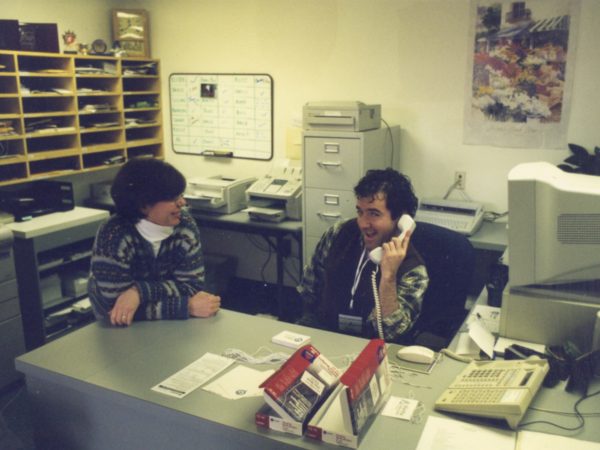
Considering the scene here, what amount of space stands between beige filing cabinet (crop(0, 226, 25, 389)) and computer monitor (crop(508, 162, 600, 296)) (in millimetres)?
2363

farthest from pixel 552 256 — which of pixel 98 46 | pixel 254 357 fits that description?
pixel 98 46

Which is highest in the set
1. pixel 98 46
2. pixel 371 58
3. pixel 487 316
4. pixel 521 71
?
pixel 98 46

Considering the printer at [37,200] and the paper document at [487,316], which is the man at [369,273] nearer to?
the paper document at [487,316]

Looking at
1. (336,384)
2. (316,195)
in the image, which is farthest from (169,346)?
(316,195)

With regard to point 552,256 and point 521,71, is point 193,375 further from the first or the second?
point 521,71

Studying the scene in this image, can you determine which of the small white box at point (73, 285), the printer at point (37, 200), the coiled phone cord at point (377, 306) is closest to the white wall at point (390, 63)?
the printer at point (37, 200)

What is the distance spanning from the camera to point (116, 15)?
415cm

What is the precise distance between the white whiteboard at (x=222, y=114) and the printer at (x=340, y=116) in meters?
0.81

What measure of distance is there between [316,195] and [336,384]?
83.7 inches

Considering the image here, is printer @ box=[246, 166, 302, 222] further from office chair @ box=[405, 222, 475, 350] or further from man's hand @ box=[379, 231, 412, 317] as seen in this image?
man's hand @ box=[379, 231, 412, 317]

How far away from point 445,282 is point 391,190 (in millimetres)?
413

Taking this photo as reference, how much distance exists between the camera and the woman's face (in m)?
1.94

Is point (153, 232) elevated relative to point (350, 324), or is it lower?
elevated

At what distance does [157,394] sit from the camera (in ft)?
4.64
